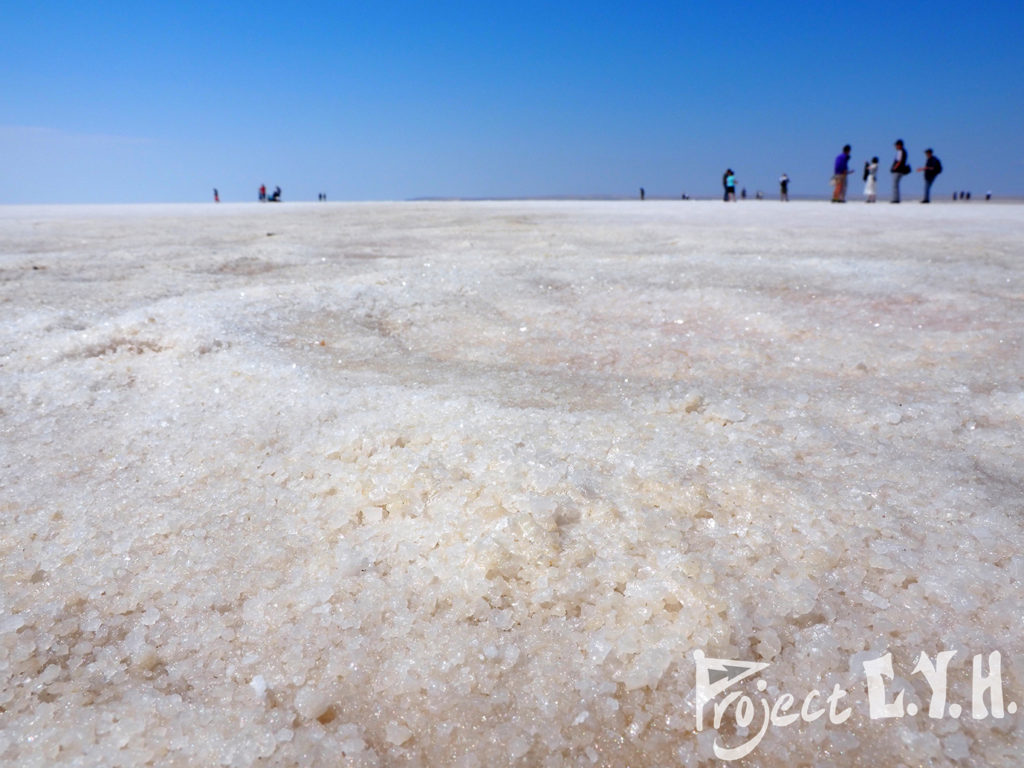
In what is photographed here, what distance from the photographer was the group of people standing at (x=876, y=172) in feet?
40.5

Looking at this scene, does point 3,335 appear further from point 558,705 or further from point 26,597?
point 558,705

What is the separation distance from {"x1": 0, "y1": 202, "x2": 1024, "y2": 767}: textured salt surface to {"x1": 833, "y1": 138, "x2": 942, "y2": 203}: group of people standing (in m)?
12.2

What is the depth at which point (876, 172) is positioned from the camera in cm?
1448

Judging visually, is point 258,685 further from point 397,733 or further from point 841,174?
point 841,174

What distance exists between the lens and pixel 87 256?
4.15m

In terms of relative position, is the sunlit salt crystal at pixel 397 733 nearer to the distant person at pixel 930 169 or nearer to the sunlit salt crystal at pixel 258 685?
the sunlit salt crystal at pixel 258 685

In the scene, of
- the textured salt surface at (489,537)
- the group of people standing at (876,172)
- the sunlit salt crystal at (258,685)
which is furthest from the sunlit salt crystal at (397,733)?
the group of people standing at (876,172)

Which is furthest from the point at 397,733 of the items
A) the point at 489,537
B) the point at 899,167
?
the point at 899,167

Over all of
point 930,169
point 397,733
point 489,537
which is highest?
point 930,169

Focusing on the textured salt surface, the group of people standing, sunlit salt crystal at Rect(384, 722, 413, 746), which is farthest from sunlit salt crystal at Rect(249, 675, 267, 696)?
the group of people standing

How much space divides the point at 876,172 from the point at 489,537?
16.6m

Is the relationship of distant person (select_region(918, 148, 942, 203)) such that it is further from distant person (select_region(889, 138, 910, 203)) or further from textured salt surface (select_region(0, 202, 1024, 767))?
textured salt surface (select_region(0, 202, 1024, 767))

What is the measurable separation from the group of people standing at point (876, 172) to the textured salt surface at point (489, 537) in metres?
12.2

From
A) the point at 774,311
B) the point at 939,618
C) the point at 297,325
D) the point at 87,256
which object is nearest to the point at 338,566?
the point at 939,618
